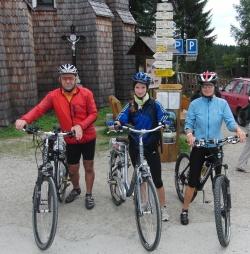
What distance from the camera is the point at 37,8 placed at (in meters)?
18.1

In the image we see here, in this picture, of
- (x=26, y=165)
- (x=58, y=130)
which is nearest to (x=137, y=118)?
(x=58, y=130)

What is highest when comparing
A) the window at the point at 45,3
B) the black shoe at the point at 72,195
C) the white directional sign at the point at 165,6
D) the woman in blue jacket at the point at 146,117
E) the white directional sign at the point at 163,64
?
the window at the point at 45,3

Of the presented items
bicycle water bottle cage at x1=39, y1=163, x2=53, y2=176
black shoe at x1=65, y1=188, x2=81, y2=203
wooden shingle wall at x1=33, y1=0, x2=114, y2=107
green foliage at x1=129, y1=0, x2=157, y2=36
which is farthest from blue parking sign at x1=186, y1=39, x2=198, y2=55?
green foliage at x1=129, y1=0, x2=157, y2=36

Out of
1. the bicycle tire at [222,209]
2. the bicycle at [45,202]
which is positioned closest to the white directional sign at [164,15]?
the bicycle at [45,202]

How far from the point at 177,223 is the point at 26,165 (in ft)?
14.2

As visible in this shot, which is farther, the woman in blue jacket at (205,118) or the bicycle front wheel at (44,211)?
the woman in blue jacket at (205,118)

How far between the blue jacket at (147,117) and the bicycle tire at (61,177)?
102 cm

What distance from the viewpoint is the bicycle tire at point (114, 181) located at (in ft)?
20.2

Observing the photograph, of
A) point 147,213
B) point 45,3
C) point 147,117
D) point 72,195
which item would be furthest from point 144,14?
point 147,213

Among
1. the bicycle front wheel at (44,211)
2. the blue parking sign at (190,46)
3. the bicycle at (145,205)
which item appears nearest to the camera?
the bicycle at (145,205)

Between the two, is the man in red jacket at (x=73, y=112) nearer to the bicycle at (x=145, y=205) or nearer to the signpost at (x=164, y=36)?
the bicycle at (x=145, y=205)

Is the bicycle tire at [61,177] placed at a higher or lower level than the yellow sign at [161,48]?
lower

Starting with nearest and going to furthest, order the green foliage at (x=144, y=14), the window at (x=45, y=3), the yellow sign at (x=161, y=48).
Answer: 1. the yellow sign at (x=161, y=48)
2. the window at (x=45, y=3)
3. the green foliage at (x=144, y=14)

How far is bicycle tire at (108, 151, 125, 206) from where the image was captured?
6.17 meters
